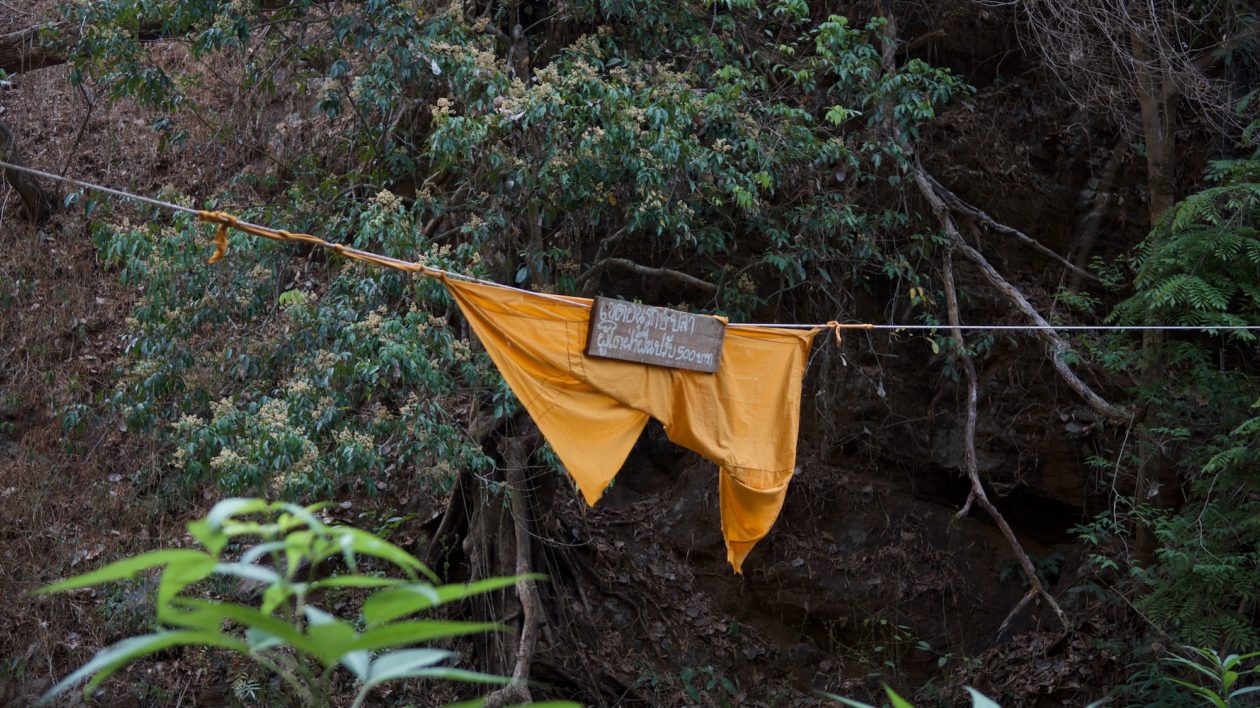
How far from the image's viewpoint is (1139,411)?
4852mm

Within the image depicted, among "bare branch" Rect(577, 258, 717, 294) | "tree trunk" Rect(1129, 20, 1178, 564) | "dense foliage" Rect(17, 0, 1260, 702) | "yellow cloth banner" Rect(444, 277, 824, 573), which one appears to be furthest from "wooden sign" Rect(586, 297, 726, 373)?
"tree trunk" Rect(1129, 20, 1178, 564)

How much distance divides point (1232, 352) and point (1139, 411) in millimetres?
592

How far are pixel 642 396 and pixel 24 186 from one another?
5.06 metres

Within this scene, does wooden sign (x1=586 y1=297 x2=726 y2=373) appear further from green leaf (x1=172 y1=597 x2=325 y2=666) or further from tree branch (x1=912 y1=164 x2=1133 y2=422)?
green leaf (x1=172 y1=597 x2=325 y2=666)

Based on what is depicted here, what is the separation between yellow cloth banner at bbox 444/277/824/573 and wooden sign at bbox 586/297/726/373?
4 cm

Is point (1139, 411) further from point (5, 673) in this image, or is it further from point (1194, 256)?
point (5, 673)

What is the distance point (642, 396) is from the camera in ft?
11.1

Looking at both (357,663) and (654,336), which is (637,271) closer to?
(654,336)

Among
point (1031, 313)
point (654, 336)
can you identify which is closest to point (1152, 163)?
point (1031, 313)

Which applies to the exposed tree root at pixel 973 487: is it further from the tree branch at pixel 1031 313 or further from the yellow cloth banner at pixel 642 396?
the yellow cloth banner at pixel 642 396

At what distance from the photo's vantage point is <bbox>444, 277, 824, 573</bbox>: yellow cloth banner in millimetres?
3178

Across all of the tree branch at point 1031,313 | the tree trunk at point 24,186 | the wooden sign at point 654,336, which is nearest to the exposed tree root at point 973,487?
the tree branch at point 1031,313

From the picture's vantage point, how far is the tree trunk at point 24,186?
657cm

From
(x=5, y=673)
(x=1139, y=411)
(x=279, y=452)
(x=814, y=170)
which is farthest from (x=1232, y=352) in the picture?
(x=5, y=673)
